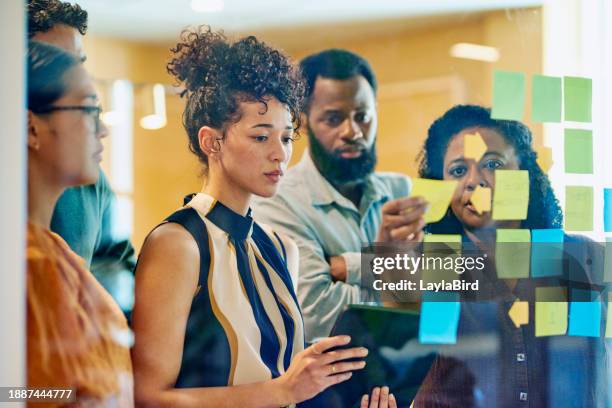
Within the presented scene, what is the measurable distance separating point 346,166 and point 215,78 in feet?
1.55

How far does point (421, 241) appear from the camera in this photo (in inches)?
87.6

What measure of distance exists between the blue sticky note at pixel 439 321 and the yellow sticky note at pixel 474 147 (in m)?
0.43

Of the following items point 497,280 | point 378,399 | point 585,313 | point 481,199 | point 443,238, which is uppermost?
point 481,199

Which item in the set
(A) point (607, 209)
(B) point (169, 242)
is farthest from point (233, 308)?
(A) point (607, 209)

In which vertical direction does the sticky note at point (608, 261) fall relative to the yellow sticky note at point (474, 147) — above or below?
below

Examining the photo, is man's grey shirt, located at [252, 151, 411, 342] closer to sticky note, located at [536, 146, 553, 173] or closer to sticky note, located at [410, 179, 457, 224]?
sticky note, located at [410, 179, 457, 224]

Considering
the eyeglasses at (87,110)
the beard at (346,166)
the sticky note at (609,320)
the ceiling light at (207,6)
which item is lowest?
the sticky note at (609,320)

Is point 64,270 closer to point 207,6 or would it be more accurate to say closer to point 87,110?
point 87,110

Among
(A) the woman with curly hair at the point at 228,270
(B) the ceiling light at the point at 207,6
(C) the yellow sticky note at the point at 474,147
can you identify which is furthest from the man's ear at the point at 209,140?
(C) the yellow sticky note at the point at 474,147

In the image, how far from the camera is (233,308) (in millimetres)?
1982

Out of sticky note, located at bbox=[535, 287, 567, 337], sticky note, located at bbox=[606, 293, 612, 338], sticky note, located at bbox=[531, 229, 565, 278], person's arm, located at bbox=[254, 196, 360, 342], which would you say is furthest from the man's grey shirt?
sticky note, located at bbox=[606, 293, 612, 338]

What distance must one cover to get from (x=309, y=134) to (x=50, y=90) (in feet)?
2.32

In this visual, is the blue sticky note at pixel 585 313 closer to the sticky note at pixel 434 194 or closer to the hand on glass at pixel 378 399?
the sticky note at pixel 434 194

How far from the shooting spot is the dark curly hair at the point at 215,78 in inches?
79.0
